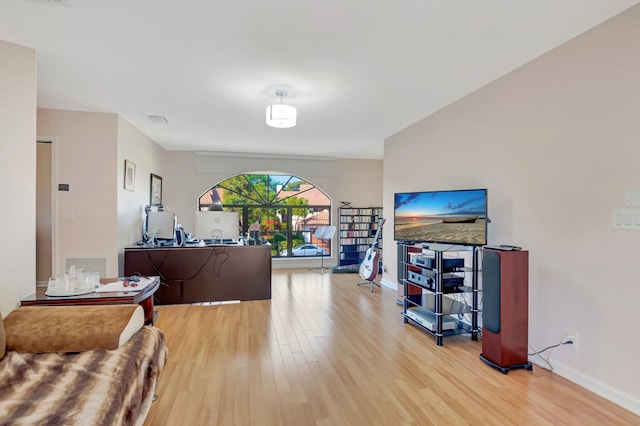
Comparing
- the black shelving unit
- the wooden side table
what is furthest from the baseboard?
the wooden side table

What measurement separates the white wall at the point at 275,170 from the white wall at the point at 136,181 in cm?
79

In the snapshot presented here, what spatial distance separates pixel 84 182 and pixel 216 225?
161 centimetres

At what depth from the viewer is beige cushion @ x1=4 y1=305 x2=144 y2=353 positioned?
165cm

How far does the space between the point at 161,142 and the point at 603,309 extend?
6210 millimetres

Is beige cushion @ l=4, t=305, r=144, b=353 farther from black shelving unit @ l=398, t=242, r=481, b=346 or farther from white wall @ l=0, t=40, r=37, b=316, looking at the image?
black shelving unit @ l=398, t=242, r=481, b=346

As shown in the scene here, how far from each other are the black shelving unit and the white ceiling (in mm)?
1669

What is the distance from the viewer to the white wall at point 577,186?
201 cm

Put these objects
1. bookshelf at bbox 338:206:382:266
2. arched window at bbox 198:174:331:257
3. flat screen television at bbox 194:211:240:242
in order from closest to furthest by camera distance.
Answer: flat screen television at bbox 194:211:240:242, arched window at bbox 198:174:331:257, bookshelf at bbox 338:206:382:266

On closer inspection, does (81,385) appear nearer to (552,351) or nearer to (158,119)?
(552,351)

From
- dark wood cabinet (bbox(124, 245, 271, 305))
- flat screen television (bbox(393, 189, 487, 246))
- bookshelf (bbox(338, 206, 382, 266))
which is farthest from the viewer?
bookshelf (bbox(338, 206, 382, 266))

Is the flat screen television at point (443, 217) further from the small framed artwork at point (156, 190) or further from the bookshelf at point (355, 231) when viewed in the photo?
the small framed artwork at point (156, 190)

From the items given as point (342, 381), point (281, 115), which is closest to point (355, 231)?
point (281, 115)

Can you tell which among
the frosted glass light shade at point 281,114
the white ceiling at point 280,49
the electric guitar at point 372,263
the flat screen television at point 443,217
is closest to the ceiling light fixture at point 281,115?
the frosted glass light shade at point 281,114

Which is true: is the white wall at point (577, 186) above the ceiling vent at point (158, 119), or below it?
below
